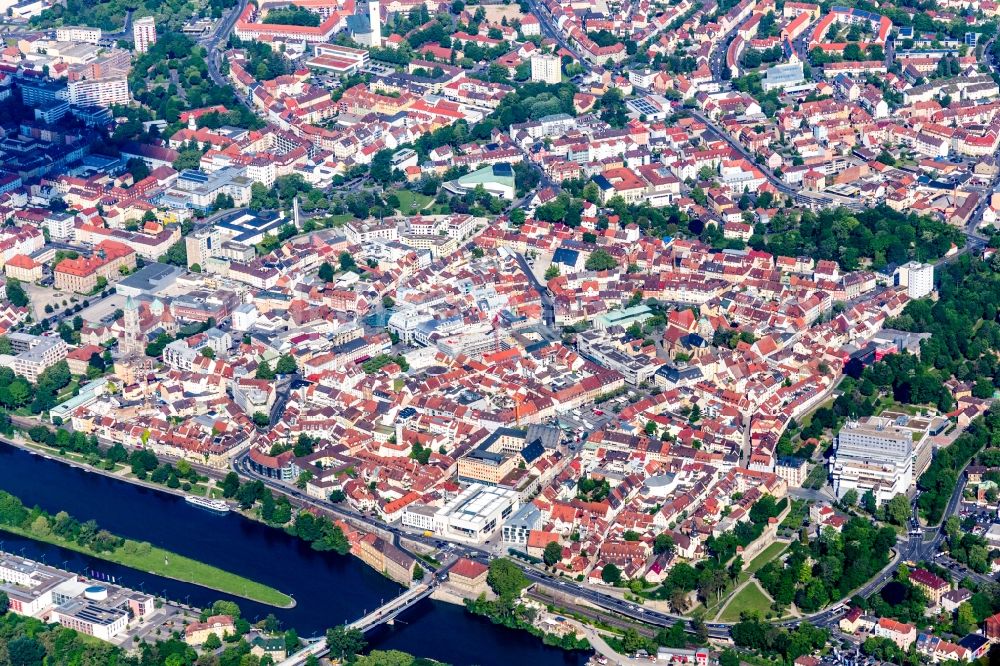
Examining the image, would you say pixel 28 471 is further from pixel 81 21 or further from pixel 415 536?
pixel 81 21

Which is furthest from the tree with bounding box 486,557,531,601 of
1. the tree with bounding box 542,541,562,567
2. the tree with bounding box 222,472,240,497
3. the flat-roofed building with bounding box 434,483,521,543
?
the tree with bounding box 222,472,240,497

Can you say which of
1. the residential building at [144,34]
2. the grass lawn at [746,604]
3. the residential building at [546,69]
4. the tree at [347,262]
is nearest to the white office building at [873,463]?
the grass lawn at [746,604]

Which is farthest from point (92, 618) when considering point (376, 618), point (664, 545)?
point (664, 545)

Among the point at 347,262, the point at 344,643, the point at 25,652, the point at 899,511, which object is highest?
the point at 347,262

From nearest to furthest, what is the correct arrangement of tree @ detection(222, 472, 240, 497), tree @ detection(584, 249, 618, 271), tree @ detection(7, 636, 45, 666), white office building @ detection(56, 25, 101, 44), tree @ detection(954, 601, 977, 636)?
tree @ detection(7, 636, 45, 666)
tree @ detection(954, 601, 977, 636)
tree @ detection(222, 472, 240, 497)
tree @ detection(584, 249, 618, 271)
white office building @ detection(56, 25, 101, 44)

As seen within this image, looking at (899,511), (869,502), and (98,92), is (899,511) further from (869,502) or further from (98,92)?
(98,92)

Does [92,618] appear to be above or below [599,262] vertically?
below

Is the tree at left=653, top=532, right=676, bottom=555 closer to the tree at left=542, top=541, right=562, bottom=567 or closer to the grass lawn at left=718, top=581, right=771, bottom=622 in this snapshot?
the grass lawn at left=718, top=581, right=771, bottom=622
